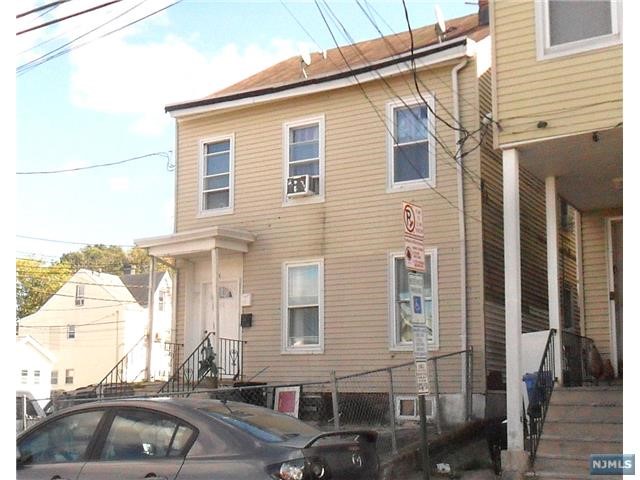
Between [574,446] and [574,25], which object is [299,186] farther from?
[574,446]

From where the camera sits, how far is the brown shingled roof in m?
16.2

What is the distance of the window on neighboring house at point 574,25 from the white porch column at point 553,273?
2.08m

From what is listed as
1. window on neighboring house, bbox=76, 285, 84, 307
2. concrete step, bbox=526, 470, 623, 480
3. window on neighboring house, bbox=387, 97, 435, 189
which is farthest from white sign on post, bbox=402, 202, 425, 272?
window on neighboring house, bbox=76, 285, 84, 307

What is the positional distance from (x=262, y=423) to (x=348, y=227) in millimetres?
8948

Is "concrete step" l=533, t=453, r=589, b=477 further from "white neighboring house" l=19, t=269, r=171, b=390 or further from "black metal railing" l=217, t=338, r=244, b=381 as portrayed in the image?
"white neighboring house" l=19, t=269, r=171, b=390

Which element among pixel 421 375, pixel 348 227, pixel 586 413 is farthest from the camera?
pixel 348 227

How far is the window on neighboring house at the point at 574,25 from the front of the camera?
392 inches

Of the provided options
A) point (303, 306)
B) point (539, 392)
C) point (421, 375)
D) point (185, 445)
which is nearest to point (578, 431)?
point (539, 392)

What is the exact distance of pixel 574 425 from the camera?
9.96 meters

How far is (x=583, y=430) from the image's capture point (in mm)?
9797

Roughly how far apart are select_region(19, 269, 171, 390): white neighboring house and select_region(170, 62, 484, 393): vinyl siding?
29.6 m

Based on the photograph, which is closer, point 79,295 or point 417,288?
point 417,288

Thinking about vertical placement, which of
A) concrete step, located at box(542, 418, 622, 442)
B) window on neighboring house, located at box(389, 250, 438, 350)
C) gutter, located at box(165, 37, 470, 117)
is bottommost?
concrete step, located at box(542, 418, 622, 442)
